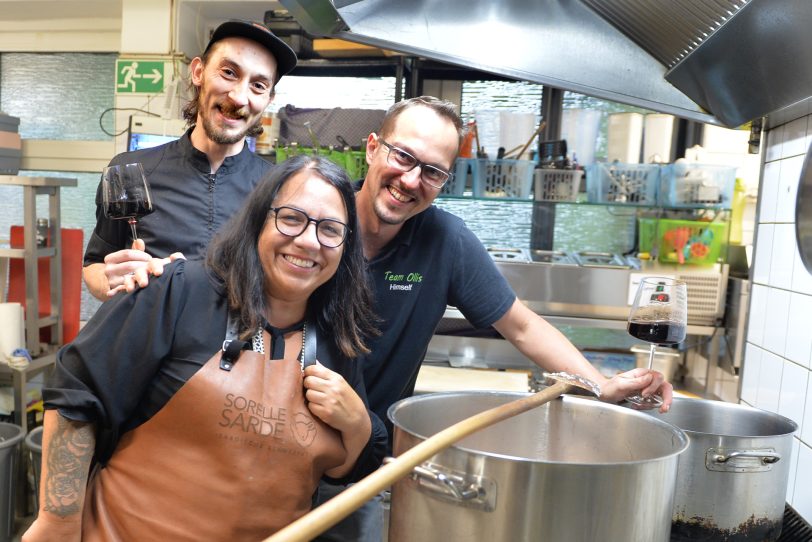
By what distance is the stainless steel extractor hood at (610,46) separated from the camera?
4.24 feet

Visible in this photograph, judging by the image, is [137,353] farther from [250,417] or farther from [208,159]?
[208,159]

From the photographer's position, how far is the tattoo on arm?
3.69 ft

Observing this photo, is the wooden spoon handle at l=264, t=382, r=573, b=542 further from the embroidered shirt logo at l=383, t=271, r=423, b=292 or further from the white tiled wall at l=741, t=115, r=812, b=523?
the white tiled wall at l=741, t=115, r=812, b=523

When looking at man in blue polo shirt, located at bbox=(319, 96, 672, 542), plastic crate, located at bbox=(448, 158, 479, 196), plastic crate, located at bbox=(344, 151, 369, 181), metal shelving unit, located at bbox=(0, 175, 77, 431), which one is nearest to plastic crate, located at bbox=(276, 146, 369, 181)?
plastic crate, located at bbox=(344, 151, 369, 181)

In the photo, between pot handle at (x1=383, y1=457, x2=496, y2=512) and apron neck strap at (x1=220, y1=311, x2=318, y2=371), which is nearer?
pot handle at (x1=383, y1=457, x2=496, y2=512)

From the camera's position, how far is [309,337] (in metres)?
1.24

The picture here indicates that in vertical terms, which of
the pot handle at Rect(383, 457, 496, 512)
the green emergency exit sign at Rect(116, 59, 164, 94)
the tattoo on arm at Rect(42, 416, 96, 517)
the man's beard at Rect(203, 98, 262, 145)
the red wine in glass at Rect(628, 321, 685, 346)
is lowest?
the tattoo on arm at Rect(42, 416, 96, 517)

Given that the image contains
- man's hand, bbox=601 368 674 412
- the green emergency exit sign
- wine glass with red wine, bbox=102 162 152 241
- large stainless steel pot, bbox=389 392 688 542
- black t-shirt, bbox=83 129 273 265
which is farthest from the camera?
the green emergency exit sign

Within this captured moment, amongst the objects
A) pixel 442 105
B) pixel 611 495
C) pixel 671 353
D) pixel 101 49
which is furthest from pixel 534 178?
pixel 101 49

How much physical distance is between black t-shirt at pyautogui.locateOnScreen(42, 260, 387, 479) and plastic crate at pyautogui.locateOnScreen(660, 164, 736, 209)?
7.91ft

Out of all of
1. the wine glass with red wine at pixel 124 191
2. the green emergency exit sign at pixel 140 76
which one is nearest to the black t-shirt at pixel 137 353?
the wine glass with red wine at pixel 124 191

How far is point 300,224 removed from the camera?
117 centimetres

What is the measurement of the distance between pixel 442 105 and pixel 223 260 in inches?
24.4

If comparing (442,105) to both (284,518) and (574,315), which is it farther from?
(574,315)
